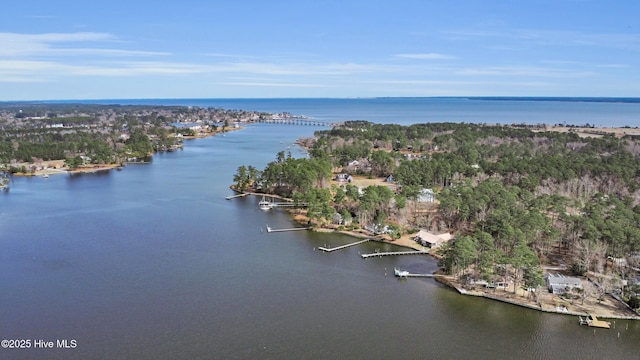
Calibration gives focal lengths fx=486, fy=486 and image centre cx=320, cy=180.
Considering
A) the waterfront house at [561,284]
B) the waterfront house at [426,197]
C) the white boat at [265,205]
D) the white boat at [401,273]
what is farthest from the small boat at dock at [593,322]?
the white boat at [265,205]

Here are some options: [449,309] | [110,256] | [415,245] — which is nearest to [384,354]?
[449,309]

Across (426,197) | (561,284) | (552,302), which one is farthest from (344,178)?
(552,302)

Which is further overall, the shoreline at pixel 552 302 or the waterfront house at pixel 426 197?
the waterfront house at pixel 426 197

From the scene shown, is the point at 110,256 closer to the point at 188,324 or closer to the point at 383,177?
the point at 188,324

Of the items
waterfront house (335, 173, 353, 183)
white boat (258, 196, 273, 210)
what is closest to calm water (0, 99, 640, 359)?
white boat (258, 196, 273, 210)

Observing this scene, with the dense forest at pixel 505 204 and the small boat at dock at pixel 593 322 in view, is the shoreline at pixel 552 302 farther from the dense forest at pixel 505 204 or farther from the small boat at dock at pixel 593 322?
the dense forest at pixel 505 204

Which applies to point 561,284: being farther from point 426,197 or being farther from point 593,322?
point 426,197
